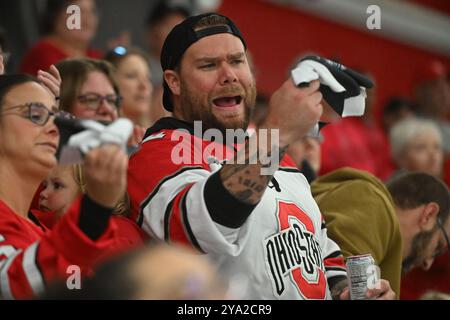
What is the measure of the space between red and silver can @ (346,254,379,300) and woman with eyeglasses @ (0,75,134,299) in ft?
2.09

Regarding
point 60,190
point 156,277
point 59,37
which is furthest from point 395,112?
point 156,277

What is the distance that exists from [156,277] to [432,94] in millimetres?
5140

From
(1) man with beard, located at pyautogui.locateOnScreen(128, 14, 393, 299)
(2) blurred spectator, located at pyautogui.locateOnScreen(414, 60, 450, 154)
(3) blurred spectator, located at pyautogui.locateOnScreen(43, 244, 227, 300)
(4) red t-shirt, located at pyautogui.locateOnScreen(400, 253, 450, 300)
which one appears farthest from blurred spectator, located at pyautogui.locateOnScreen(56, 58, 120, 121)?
(2) blurred spectator, located at pyautogui.locateOnScreen(414, 60, 450, 154)

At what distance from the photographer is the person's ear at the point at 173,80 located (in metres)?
2.65

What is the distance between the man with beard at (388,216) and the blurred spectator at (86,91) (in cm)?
69

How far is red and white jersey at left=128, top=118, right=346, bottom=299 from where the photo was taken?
2.19 metres

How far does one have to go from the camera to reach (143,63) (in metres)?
3.77

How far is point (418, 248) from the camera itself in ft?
10.3

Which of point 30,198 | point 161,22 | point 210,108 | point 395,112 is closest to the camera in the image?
point 30,198

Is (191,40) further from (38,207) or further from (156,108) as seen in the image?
(156,108)

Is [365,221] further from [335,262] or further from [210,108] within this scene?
[210,108]

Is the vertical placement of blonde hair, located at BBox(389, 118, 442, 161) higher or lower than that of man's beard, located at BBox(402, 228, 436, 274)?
higher

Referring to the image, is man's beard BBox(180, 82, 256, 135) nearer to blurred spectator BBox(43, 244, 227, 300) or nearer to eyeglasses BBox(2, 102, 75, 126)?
eyeglasses BBox(2, 102, 75, 126)
